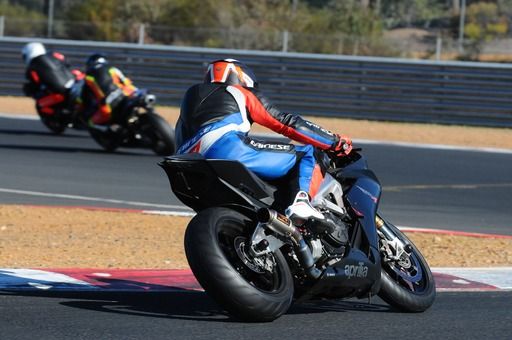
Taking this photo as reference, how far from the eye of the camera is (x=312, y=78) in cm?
2258

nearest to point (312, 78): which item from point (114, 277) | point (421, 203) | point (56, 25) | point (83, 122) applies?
point (83, 122)

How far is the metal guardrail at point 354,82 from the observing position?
21484 mm

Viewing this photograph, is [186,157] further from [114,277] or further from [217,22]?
[217,22]

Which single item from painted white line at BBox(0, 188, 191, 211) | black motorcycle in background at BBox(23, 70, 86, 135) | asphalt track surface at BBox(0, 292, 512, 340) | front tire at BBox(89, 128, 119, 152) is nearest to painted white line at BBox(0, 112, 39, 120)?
black motorcycle in background at BBox(23, 70, 86, 135)

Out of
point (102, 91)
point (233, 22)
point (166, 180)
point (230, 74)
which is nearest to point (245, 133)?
point (230, 74)

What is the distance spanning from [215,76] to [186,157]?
2.53 feet

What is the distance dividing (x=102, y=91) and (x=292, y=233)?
1144cm

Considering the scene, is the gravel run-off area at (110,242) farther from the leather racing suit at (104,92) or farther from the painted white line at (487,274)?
the leather racing suit at (104,92)

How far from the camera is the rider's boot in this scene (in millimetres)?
6086

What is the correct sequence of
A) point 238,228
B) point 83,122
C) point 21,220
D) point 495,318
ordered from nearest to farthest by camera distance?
1. point 238,228
2. point 495,318
3. point 21,220
4. point 83,122

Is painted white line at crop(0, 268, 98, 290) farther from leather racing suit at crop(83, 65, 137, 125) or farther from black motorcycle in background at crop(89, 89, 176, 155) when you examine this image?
leather racing suit at crop(83, 65, 137, 125)

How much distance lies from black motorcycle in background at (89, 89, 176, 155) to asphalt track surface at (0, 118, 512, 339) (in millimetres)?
236

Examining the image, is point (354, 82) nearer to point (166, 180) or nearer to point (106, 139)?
point (106, 139)

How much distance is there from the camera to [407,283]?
6.82 m
